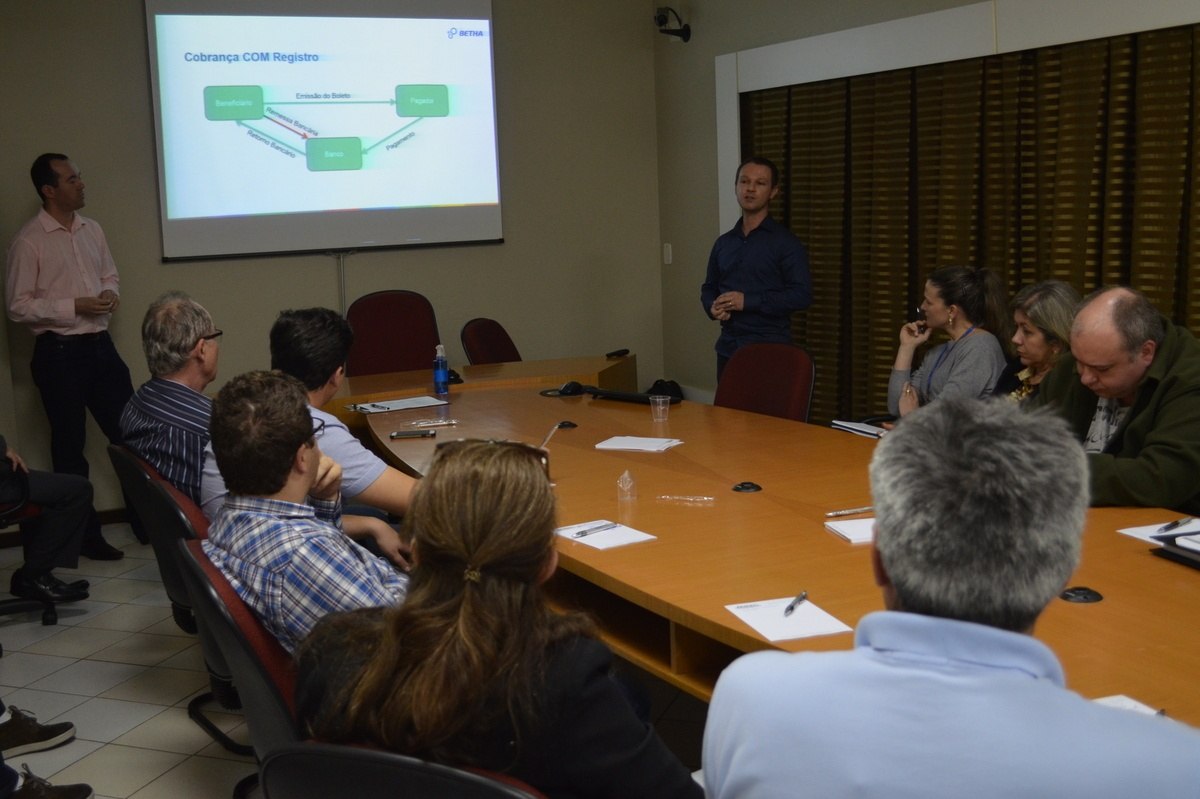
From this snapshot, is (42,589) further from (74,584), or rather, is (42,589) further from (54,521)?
(54,521)

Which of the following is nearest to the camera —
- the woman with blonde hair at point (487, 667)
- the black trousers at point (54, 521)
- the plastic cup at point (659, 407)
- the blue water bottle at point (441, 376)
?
the woman with blonde hair at point (487, 667)

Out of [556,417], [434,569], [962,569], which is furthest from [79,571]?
[962,569]

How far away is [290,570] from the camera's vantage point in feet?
6.68

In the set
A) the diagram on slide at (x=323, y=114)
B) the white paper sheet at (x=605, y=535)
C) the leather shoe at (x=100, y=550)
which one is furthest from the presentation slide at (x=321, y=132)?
the white paper sheet at (x=605, y=535)

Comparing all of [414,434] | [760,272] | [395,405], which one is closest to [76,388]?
[395,405]

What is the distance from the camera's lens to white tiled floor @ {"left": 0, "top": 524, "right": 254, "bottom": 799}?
10.3 feet

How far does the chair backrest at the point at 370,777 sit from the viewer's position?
1.17m

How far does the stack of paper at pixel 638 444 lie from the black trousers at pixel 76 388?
2788 mm

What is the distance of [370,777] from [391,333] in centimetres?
474

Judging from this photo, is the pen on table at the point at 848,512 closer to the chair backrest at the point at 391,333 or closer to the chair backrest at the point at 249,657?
the chair backrest at the point at 249,657

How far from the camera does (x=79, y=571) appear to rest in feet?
16.8

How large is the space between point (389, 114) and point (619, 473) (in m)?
3.76

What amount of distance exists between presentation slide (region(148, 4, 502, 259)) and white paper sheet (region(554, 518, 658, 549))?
4.04 metres

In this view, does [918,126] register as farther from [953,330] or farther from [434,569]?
[434,569]
